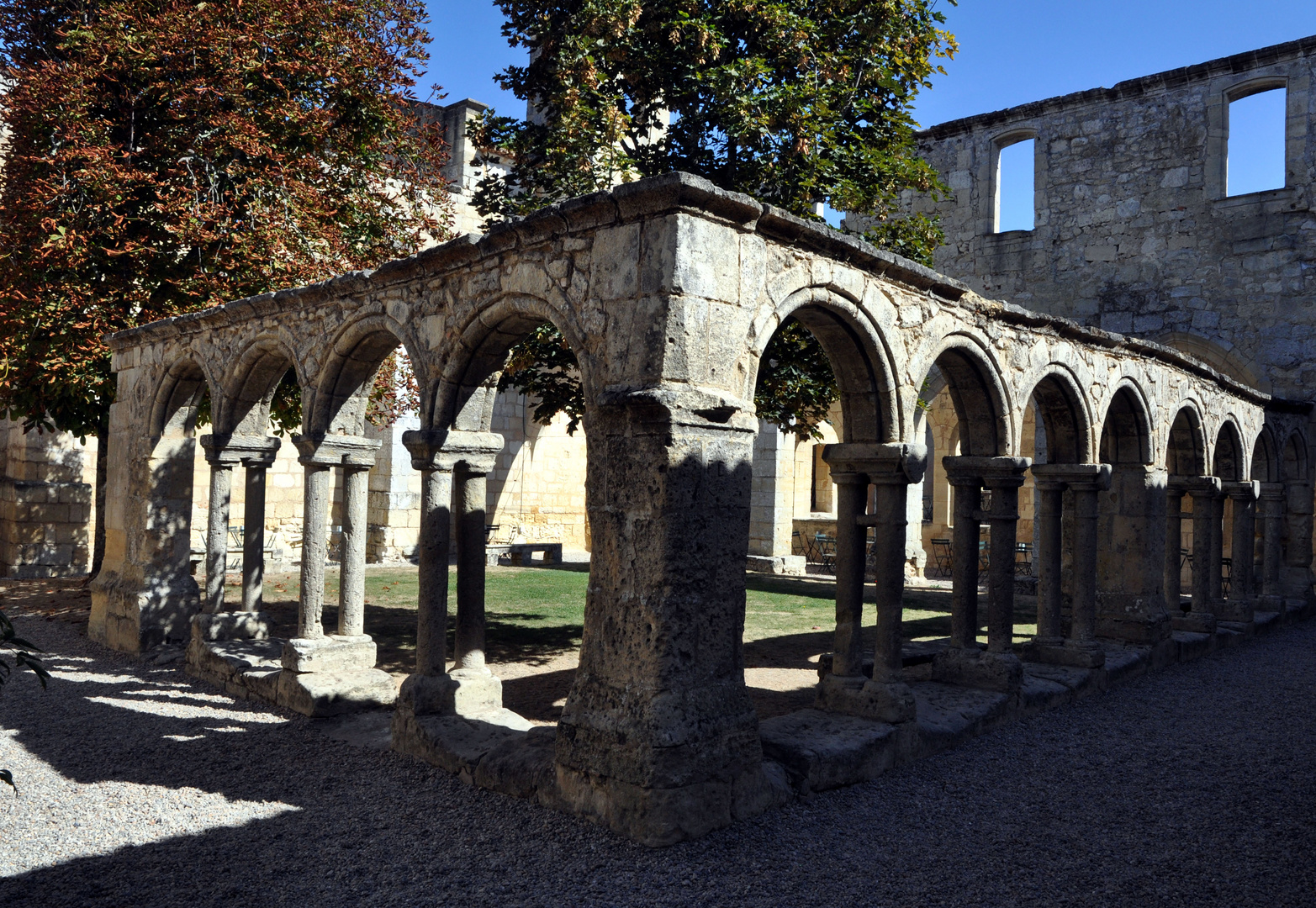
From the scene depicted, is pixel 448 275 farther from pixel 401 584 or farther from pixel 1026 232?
pixel 1026 232

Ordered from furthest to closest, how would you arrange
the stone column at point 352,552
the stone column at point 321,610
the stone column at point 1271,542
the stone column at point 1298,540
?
the stone column at point 1298,540 < the stone column at point 1271,542 < the stone column at point 352,552 < the stone column at point 321,610

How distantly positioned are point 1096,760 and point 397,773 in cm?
374

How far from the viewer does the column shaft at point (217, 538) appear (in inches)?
283

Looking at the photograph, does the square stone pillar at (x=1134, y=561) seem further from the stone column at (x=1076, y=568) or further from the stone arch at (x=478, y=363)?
the stone arch at (x=478, y=363)

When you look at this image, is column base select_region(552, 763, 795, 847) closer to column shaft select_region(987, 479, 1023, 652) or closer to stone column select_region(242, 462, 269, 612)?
column shaft select_region(987, 479, 1023, 652)

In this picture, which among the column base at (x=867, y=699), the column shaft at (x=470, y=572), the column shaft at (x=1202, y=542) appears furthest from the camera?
the column shaft at (x=1202, y=542)

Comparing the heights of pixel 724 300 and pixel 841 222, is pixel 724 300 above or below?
below

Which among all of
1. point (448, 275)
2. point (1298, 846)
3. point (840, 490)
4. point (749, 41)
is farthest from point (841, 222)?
point (1298, 846)

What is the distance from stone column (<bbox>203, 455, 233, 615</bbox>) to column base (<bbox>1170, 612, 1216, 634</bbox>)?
841 cm

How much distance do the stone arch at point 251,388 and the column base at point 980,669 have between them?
4.97m

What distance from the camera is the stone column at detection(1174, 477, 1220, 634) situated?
9266 millimetres

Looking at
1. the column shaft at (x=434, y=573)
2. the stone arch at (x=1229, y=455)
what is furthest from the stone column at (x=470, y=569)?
the stone arch at (x=1229, y=455)

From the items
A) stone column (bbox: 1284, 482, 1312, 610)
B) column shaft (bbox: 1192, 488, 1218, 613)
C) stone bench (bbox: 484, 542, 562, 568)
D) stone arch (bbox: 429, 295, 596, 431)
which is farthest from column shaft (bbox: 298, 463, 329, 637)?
stone column (bbox: 1284, 482, 1312, 610)

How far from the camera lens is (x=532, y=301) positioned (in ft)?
15.5
